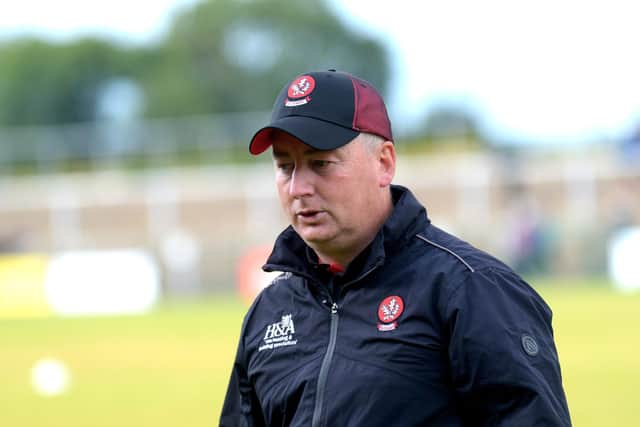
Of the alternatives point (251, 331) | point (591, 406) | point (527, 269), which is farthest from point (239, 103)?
point (251, 331)

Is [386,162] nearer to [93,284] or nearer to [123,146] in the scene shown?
[93,284]

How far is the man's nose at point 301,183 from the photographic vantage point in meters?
3.70

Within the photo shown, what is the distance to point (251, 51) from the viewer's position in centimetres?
8550

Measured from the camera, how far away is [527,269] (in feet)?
98.2

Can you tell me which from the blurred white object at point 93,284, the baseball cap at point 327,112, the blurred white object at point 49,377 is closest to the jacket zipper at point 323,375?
the baseball cap at point 327,112

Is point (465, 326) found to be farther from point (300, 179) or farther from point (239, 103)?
point (239, 103)

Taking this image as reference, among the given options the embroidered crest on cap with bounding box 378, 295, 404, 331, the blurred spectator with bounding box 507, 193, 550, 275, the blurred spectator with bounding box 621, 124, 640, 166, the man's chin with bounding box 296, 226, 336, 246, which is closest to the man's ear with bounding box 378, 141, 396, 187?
the man's chin with bounding box 296, 226, 336, 246

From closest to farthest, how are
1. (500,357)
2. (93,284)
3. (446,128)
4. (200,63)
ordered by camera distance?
1. (500,357)
2. (93,284)
3. (446,128)
4. (200,63)

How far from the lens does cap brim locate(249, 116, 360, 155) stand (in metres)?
3.60

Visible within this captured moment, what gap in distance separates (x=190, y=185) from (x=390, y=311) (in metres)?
37.0

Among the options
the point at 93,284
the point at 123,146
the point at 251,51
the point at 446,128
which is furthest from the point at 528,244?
the point at 251,51

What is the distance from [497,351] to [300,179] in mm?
865

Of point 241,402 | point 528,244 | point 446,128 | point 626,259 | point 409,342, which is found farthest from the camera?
point 446,128

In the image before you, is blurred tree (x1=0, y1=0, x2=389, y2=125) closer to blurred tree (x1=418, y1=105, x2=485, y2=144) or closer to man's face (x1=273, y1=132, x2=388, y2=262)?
blurred tree (x1=418, y1=105, x2=485, y2=144)
